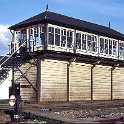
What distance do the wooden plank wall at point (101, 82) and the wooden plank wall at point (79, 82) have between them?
87 cm

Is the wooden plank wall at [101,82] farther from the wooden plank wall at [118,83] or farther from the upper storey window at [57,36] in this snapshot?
the upper storey window at [57,36]

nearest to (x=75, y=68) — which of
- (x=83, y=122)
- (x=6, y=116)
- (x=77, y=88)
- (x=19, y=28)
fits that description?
(x=77, y=88)

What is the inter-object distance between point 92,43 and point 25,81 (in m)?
7.21

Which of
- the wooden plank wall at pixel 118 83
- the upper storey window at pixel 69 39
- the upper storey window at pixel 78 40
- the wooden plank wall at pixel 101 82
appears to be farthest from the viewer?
the wooden plank wall at pixel 118 83

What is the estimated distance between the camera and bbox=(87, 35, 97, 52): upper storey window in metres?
32.6

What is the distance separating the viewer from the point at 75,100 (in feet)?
102

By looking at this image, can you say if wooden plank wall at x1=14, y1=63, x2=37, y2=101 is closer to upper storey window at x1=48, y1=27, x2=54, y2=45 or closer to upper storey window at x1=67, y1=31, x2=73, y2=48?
upper storey window at x1=48, y1=27, x2=54, y2=45

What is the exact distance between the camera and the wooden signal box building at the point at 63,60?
2833 centimetres

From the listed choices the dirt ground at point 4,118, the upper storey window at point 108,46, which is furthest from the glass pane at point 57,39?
the dirt ground at point 4,118

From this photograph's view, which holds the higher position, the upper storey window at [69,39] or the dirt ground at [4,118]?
the upper storey window at [69,39]

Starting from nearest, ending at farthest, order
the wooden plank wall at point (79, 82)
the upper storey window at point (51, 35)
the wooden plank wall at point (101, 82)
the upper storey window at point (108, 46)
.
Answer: the upper storey window at point (51, 35), the wooden plank wall at point (79, 82), the wooden plank wall at point (101, 82), the upper storey window at point (108, 46)

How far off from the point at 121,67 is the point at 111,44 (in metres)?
2.84

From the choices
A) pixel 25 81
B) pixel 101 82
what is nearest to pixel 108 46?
pixel 101 82

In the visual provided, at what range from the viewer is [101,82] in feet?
112
